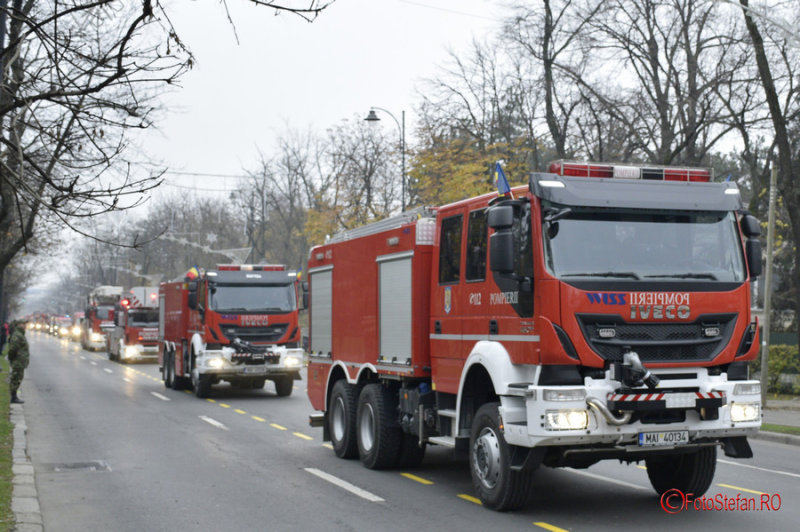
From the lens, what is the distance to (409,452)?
1237 centimetres

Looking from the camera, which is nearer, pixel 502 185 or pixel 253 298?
pixel 502 185

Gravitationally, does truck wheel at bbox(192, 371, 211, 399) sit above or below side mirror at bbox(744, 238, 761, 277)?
below

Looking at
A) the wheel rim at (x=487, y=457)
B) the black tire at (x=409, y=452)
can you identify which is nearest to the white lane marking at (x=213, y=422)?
the black tire at (x=409, y=452)

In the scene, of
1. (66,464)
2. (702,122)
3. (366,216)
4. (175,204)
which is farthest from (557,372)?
(175,204)

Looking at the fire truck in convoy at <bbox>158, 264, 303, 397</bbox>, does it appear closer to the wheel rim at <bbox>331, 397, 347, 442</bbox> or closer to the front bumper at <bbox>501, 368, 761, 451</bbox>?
the wheel rim at <bbox>331, 397, 347, 442</bbox>

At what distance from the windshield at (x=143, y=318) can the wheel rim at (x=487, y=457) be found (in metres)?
36.0

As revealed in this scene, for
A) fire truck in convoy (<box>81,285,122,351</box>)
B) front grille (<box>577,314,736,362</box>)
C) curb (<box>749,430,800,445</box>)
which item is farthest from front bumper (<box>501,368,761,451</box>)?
fire truck in convoy (<box>81,285,122,351</box>)

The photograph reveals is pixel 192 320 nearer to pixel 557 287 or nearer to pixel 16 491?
pixel 16 491

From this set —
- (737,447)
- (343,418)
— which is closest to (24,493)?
(343,418)

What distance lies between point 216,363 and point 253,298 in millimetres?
1797

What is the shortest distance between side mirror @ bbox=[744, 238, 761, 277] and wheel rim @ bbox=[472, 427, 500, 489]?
2869 mm

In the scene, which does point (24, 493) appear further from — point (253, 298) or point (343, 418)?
point (253, 298)

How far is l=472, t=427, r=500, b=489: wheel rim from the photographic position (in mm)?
9312

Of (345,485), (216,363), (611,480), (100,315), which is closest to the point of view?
(345,485)
